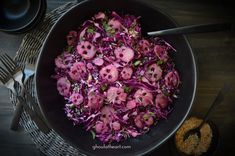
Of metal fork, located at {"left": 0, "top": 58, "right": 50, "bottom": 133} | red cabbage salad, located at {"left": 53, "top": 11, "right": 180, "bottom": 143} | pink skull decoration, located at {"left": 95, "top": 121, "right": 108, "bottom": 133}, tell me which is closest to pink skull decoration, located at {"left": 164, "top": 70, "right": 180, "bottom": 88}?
red cabbage salad, located at {"left": 53, "top": 11, "right": 180, "bottom": 143}

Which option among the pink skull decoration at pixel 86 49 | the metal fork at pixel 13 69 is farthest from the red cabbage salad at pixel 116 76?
the metal fork at pixel 13 69

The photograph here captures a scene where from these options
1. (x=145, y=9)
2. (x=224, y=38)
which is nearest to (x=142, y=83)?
(x=145, y=9)

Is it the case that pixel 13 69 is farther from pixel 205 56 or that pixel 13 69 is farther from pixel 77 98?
pixel 205 56

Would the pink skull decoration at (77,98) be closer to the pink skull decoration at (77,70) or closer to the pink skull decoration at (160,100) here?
the pink skull decoration at (77,70)

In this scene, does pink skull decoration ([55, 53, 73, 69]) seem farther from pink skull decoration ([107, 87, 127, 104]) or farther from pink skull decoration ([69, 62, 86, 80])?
pink skull decoration ([107, 87, 127, 104])

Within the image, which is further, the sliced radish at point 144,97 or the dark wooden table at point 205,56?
the dark wooden table at point 205,56

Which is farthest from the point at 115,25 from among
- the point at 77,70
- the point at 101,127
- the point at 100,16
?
the point at 101,127

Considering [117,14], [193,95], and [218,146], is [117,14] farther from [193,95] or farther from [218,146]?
[218,146]
